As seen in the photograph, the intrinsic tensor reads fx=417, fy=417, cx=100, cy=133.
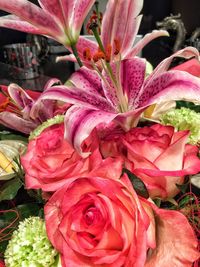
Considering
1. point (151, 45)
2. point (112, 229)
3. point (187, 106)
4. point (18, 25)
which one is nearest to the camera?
point (112, 229)

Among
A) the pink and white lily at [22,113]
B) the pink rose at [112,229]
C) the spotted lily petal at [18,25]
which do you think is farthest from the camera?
the pink and white lily at [22,113]

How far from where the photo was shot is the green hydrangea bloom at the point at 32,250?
36 cm

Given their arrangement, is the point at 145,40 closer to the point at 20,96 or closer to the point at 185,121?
the point at 185,121

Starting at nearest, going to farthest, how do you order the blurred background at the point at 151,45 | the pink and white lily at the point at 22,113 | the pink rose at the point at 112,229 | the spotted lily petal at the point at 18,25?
the pink rose at the point at 112,229 → the spotted lily petal at the point at 18,25 → the pink and white lily at the point at 22,113 → the blurred background at the point at 151,45

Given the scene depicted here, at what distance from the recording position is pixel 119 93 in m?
0.41

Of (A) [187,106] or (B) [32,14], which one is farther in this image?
(A) [187,106]

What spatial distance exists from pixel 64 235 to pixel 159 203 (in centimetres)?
10

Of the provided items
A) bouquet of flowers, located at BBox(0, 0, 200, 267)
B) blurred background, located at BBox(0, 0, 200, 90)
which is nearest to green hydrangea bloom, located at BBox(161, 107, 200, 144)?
bouquet of flowers, located at BBox(0, 0, 200, 267)

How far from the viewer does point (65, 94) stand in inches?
14.9

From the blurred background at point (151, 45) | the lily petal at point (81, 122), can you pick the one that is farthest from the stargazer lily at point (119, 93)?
the blurred background at point (151, 45)

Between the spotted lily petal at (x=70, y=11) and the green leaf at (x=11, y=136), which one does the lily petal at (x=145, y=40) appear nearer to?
the spotted lily petal at (x=70, y=11)

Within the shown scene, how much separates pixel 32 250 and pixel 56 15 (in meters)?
0.22

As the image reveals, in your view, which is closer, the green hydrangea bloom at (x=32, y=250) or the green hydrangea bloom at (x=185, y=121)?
the green hydrangea bloom at (x=32, y=250)

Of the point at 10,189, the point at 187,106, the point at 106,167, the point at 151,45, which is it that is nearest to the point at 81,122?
the point at 106,167
